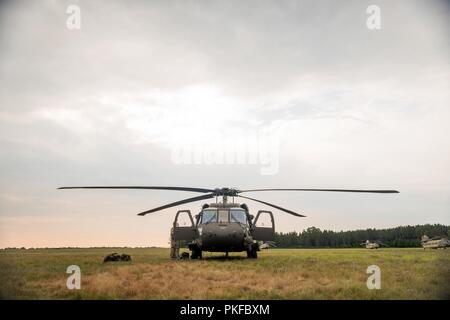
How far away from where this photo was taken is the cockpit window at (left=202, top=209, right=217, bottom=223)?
18.5 meters

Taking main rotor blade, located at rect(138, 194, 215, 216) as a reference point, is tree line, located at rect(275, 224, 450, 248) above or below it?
below

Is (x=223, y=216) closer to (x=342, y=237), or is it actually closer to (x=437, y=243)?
(x=437, y=243)

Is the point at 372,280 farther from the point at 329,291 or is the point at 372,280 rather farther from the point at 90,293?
the point at 90,293

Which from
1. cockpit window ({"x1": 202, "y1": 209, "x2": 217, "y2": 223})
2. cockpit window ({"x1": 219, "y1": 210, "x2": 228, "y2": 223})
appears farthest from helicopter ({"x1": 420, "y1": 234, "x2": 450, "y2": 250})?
cockpit window ({"x1": 202, "y1": 209, "x2": 217, "y2": 223})

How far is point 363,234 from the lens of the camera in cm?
11081

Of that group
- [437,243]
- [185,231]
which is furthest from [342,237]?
[185,231]

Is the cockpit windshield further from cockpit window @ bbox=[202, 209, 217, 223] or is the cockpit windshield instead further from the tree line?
the tree line

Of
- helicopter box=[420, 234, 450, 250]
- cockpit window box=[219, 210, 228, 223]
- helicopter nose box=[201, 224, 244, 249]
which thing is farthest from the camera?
helicopter box=[420, 234, 450, 250]

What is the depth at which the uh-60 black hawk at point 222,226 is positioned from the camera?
57.2ft

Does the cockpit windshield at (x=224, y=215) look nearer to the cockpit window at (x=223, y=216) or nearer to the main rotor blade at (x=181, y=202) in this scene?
the cockpit window at (x=223, y=216)

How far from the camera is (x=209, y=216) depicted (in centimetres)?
1870
